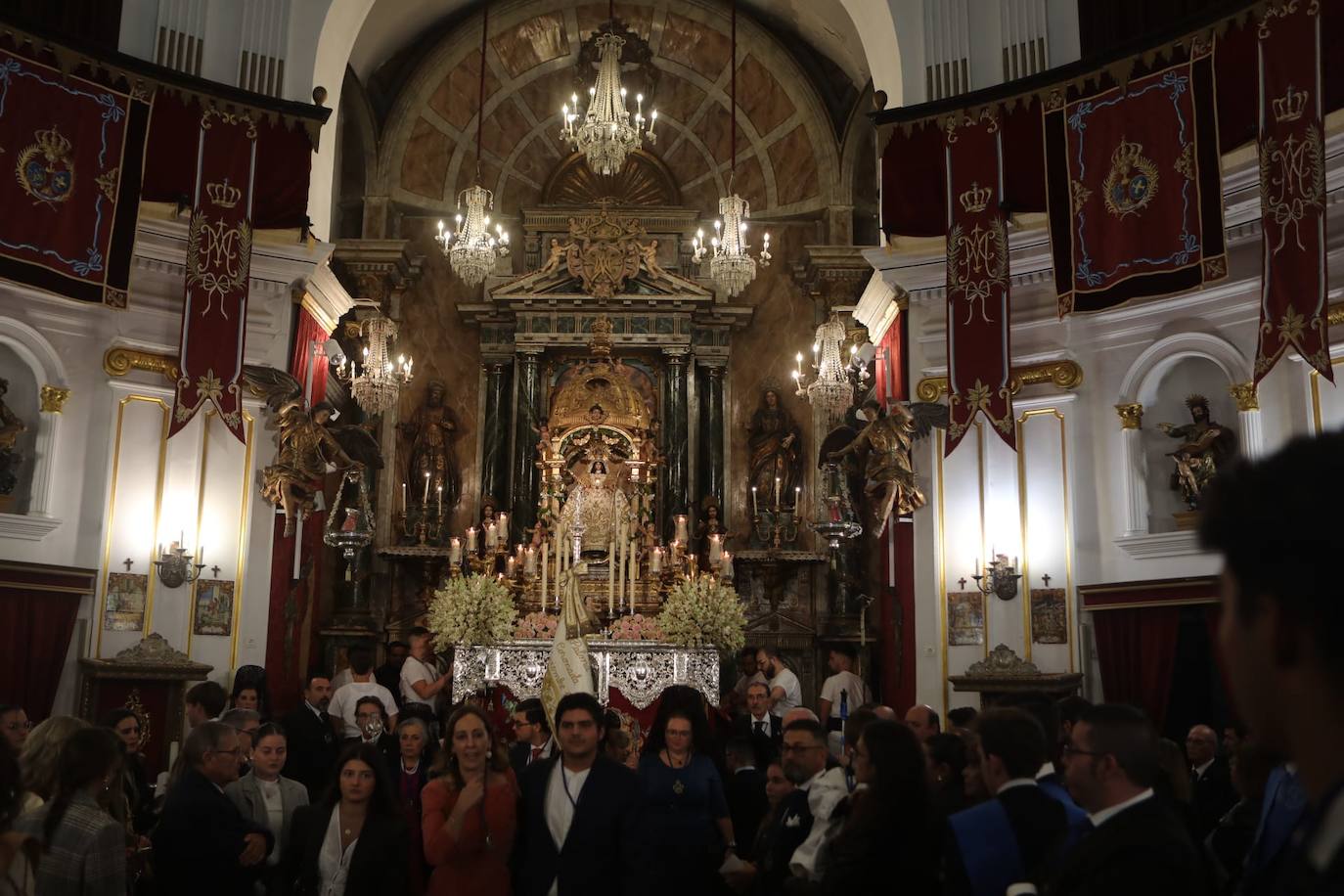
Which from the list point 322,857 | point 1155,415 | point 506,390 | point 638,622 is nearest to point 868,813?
point 322,857

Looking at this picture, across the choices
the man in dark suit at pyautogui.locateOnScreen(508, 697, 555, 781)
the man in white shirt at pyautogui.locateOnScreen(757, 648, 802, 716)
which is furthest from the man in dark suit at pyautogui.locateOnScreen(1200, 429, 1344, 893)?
the man in white shirt at pyautogui.locateOnScreen(757, 648, 802, 716)

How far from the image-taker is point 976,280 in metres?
12.5

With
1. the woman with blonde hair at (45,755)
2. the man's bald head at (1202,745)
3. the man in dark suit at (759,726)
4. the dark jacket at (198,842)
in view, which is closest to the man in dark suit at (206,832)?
the dark jacket at (198,842)

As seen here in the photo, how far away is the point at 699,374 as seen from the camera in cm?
1811

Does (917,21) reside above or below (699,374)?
above

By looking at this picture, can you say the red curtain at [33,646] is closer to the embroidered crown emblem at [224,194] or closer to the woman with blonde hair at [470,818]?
the embroidered crown emblem at [224,194]

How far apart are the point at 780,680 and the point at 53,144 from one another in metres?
8.04

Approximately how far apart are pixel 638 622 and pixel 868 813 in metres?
8.77

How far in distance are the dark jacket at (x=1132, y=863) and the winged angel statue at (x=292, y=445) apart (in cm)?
1116

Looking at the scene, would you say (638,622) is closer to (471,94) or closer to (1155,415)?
(1155,415)

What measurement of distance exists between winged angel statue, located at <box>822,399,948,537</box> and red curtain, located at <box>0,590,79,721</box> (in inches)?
306

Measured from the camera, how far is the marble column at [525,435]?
17.2m

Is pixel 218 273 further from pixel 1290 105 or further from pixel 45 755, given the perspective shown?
pixel 1290 105

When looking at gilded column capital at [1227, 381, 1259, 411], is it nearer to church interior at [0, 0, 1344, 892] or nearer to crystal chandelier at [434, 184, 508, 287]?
church interior at [0, 0, 1344, 892]
